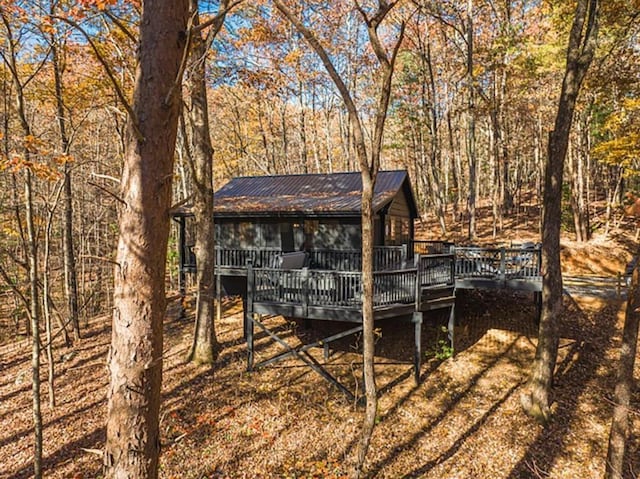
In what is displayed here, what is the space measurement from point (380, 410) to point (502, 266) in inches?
232

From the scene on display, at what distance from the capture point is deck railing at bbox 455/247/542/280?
442 inches

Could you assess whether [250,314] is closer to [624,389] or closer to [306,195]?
[306,195]

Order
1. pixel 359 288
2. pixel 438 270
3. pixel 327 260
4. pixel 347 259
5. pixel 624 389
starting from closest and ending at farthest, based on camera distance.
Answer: pixel 624 389, pixel 359 288, pixel 438 270, pixel 347 259, pixel 327 260

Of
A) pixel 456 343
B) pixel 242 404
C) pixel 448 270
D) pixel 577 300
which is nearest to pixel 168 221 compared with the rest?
pixel 242 404

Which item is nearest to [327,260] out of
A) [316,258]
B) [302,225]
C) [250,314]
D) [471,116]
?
[316,258]

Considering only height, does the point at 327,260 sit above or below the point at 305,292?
above

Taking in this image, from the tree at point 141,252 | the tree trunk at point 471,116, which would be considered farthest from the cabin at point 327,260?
the tree at point 141,252

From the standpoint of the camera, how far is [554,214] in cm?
845

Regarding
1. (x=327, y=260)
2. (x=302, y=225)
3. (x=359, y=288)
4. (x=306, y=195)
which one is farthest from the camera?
(x=306, y=195)

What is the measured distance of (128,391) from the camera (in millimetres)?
3133

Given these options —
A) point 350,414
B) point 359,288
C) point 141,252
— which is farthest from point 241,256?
point 141,252

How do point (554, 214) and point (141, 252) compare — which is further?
point (554, 214)

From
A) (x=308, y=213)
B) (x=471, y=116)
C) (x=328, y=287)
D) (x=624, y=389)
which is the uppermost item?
(x=471, y=116)

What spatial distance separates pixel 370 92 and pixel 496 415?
23022 millimetres
